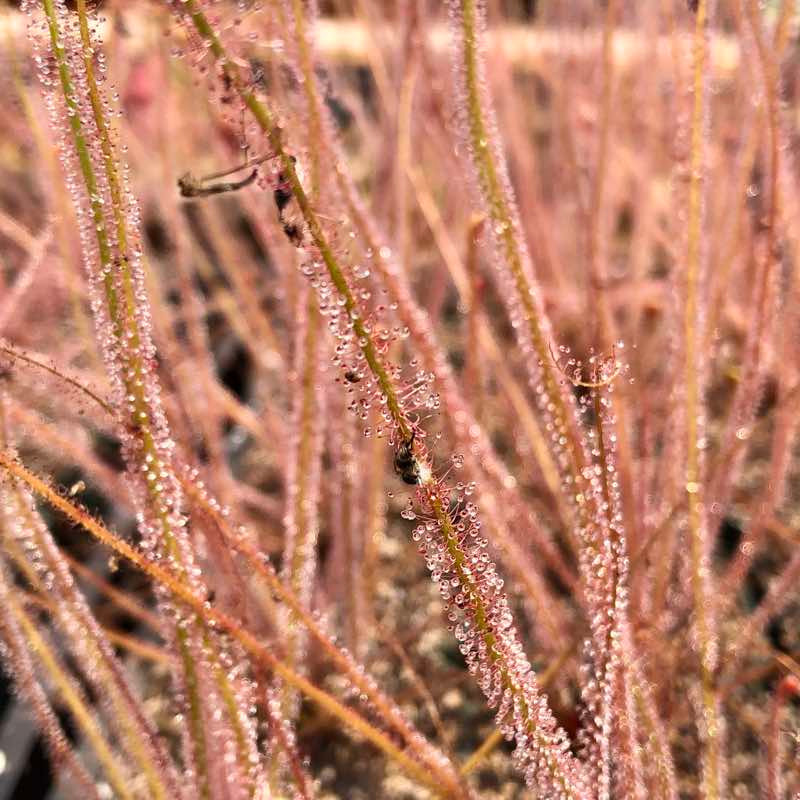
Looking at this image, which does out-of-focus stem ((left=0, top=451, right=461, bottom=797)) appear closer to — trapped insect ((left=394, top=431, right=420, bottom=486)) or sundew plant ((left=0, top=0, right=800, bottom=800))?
sundew plant ((left=0, top=0, right=800, bottom=800))

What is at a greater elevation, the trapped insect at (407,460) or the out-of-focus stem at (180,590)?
the trapped insect at (407,460)

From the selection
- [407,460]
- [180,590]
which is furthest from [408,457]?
[180,590]

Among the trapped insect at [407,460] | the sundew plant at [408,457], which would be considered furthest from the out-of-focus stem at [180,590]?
the trapped insect at [407,460]

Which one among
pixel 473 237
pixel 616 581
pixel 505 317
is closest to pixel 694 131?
pixel 473 237

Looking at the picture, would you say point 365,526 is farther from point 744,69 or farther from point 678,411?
point 744,69

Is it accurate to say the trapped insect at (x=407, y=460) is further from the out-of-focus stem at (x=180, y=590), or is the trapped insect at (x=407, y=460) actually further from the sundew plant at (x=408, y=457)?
the out-of-focus stem at (x=180, y=590)

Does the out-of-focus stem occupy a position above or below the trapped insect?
below

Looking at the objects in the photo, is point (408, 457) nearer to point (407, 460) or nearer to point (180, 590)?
point (407, 460)

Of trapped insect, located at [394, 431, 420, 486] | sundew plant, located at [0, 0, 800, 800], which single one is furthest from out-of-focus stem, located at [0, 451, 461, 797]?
trapped insect, located at [394, 431, 420, 486]
